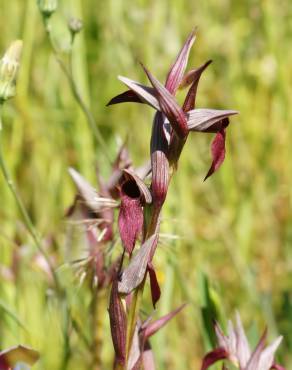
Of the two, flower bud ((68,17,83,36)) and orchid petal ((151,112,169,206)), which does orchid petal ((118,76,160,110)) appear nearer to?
orchid petal ((151,112,169,206))

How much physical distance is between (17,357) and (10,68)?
37 centimetres

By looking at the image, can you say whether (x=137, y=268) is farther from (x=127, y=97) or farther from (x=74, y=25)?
(x=74, y=25)

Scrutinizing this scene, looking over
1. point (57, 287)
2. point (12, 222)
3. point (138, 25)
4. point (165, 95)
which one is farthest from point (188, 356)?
point (165, 95)

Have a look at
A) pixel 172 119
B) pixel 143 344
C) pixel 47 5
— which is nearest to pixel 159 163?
pixel 172 119

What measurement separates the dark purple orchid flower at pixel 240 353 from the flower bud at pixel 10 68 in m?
0.40

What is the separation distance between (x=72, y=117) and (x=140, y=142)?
8.0 inches

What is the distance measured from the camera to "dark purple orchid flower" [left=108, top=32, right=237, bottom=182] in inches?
24.2

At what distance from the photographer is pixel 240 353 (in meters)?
0.79

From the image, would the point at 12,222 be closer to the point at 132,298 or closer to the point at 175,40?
the point at 175,40

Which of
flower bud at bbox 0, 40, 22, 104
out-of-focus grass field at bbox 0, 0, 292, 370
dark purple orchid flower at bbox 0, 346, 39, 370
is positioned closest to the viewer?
dark purple orchid flower at bbox 0, 346, 39, 370

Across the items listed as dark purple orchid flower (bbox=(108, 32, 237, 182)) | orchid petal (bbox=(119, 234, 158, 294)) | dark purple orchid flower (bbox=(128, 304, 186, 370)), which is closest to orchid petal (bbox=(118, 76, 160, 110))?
dark purple orchid flower (bbox=(108, 32, 237, 182))

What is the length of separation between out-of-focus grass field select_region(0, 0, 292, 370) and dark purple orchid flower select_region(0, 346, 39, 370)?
1.87ft

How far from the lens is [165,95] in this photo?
0.61 m

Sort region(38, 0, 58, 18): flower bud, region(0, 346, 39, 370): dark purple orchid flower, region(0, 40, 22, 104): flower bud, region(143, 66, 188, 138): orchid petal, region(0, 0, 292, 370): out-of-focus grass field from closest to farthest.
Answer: region(143, 66, 188, 138): orchid petal, region(0, 346, 39, 370): dark purple orchid flower, region(0, 40, 22, 104): flower bud, region(38, 0, 58, 18): flower bud, region(0, 0, 292, 370): out-of-focus grass field
